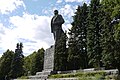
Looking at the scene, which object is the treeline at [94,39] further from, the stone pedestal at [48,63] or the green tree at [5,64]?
the green tree at [5,64]

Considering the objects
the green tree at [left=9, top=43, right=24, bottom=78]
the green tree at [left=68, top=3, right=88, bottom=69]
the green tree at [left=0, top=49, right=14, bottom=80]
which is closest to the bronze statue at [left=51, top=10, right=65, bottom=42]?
the green tree at [left=68, top=3, right=88, bottom=69]

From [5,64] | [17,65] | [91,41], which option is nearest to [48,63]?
[91,41]

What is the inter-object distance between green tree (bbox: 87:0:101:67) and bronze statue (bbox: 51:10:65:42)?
6622 millimetres

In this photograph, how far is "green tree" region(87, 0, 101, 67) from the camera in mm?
36469

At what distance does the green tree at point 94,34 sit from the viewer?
120 ft

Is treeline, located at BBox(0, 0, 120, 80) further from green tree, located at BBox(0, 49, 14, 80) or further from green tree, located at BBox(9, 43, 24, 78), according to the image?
green tree, located at BBox(0, 49, 14, 80)

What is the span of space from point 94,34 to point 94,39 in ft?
2.32

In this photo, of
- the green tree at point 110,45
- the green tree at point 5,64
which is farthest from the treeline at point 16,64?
the green tree at point 110,45

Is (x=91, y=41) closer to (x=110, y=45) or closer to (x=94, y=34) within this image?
(x=94, y=34)

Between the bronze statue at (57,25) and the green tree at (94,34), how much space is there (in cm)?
662

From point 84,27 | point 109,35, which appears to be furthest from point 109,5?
point 84,27

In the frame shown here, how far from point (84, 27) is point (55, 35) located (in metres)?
4.70

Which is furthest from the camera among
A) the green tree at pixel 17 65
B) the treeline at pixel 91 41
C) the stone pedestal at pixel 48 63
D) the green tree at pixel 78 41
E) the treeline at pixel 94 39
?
the green tree at pixel 17 65

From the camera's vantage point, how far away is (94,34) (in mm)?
37594
